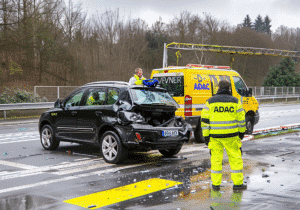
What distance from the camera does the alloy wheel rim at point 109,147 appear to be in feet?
23.6

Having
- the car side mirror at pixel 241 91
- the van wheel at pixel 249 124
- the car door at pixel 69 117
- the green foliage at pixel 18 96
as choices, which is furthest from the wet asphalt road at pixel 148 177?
the green foliage at pixel 18 96

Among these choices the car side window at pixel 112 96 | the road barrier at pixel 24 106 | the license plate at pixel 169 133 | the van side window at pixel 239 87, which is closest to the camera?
the license plate at pixel 169 133

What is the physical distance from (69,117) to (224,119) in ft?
14.5

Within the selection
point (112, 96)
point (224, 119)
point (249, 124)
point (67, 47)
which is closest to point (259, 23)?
point (67, 47)

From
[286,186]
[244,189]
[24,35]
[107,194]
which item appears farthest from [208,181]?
[24,35]

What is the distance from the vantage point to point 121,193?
514 cm

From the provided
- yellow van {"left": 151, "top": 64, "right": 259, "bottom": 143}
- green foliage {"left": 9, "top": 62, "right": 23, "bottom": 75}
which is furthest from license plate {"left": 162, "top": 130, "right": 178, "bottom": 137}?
green foliage {"left": 9, "top": 62, "right": 23, "bottom": 75}

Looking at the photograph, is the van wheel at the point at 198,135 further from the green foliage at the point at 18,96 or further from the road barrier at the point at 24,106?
the green foliage at the point at 18,96

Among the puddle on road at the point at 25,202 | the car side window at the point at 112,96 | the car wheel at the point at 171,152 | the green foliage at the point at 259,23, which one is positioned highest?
the green foliage at the point at 259,23

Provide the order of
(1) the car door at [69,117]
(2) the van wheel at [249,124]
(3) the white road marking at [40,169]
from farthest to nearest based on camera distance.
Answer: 1. (2) the van wheel at [249,124]
2. (1) the car door at [69,117]
3. (3) the white road marking at [40,169]

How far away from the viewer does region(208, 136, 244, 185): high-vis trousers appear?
5.25 metres

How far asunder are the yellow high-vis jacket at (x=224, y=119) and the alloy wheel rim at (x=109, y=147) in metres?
2.47

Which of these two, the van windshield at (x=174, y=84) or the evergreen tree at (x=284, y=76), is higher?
the evergreen tree at (x=284, y=76)

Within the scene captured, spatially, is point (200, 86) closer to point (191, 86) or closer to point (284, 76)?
point (191, 86)
